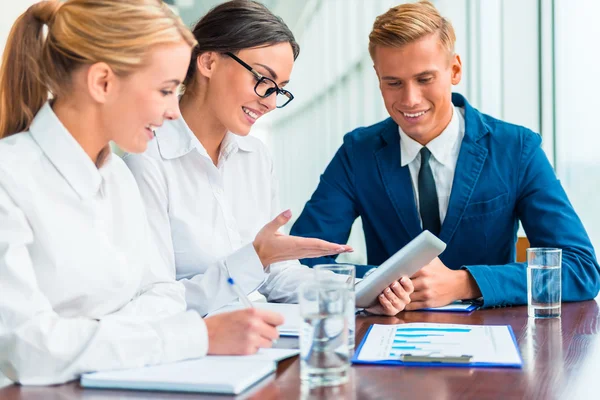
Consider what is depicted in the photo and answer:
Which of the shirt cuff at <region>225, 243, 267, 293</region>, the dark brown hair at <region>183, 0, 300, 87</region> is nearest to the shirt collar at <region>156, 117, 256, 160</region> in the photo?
the dark brown hair at <region>183, 0, 300, 87</region>

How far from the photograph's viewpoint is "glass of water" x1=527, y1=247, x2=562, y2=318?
66.4 inches

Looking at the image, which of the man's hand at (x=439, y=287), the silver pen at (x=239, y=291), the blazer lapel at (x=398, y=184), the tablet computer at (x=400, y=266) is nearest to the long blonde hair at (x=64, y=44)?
the silver pen at (x=239, y=291)

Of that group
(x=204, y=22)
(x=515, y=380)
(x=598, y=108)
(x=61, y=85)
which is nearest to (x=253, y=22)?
(x=204, y=22)

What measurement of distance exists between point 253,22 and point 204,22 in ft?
0.49

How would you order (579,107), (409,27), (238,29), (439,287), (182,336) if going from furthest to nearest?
(579,107) → (409,27) → (238,29) → (439,287) → (182,336)

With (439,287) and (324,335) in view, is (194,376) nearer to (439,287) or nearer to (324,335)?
(324,335)

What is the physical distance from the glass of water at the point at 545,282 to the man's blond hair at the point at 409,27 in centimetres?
82

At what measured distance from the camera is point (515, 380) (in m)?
1.17

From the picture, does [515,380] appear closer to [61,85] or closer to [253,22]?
[61,85]

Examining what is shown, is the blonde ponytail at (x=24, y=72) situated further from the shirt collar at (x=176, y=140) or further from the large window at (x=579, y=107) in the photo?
the large window at (x=579, y=107)

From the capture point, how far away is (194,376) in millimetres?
1129

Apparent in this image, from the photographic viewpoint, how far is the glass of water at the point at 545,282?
66.4 inches

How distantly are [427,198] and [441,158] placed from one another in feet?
0.44

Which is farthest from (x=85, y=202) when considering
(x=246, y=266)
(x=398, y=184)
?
(x=398, y=184)
